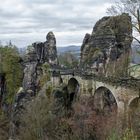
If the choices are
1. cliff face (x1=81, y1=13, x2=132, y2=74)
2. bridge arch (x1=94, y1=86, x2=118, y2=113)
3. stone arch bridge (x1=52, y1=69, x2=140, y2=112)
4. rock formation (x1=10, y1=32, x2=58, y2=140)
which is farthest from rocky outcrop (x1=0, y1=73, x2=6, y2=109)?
bridge arch (x1=94, y1=86, x2=118, y2=113)

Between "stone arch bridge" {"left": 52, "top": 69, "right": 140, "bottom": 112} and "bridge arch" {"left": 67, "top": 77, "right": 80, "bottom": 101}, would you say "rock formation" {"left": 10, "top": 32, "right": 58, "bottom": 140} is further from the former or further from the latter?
"bridge arch" {"left": 67, "top": 77, "right": 80, "bottom": 101}

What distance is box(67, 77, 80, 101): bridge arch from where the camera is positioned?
1940 inches

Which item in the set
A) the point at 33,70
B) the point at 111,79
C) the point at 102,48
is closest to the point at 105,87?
the point at 111,79

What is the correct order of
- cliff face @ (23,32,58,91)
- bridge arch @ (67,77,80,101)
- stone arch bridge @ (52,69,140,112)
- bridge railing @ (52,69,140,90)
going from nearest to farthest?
bridge railing @ (52,69,140,90) < stone arch bridge @ (52,69,140,112) < bridge arch @ (67,77,80,101) < cliff face @ (23,32,58,91)

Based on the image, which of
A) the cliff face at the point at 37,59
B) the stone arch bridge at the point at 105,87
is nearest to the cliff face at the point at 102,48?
the stone arch bridge at the point at 105,87

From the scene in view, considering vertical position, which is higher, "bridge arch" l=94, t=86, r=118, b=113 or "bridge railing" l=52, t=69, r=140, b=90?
"bridge railing" l=52, t=69, r=140, b=90

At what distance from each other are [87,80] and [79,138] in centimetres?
1130

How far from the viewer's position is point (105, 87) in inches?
1610

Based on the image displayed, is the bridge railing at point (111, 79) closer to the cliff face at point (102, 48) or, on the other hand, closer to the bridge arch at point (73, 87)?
the bridge arch at point (73, 87)

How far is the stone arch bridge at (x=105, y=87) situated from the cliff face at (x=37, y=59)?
3983 mm

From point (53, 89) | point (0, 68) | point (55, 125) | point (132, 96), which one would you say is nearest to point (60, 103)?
point (53, 89)

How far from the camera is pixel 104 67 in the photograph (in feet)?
176

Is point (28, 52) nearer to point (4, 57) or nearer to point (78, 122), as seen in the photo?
point (4, 57)

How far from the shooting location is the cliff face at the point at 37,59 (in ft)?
192
